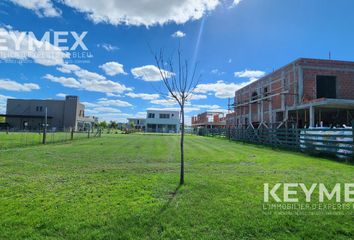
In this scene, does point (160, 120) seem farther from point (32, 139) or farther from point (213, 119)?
point (32, 139)

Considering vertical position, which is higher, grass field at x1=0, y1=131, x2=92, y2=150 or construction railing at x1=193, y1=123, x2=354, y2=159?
construction railing at x1=193, y1=123, x2=354, y2=159

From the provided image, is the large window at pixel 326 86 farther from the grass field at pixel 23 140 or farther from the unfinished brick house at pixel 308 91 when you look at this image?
the grass field at pixel 23 140

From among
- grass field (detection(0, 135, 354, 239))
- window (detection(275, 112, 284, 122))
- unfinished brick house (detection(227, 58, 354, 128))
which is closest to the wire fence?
grass field (detection(0, 135, 354, 239))

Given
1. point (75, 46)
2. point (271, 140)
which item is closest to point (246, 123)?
point (271, 140)

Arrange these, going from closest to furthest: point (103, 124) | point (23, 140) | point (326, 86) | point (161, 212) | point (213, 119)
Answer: point (161, 212) < point (23, 140) < point (326, 86) < point (213, 119) < point (103, 124)

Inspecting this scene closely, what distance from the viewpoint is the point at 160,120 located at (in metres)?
69.2

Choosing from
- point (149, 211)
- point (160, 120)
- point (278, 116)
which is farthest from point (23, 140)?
point (160, 120)

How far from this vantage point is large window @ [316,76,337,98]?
2177 cm

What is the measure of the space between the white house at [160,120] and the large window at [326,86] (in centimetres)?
4875

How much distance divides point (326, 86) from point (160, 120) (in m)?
51.2

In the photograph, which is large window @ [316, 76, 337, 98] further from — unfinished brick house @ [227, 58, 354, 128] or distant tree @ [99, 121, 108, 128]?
distant tree @ [99, 121, 108, 128]

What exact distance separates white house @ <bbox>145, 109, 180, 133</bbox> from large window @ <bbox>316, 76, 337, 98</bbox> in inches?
1919

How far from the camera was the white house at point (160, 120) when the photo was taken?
68938 mm

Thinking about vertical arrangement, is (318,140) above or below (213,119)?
below
